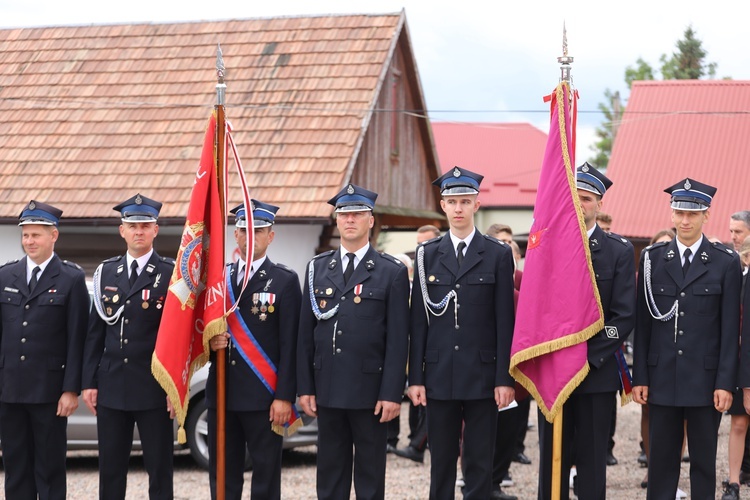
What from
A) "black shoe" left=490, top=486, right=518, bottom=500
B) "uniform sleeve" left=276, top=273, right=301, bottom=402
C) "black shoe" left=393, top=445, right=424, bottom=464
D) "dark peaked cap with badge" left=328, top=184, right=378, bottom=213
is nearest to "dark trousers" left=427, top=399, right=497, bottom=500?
"uniform sleeve" left=276, top=273, right=301, bottom=402

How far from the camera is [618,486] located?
8.19 meters

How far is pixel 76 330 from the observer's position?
6.34 metres

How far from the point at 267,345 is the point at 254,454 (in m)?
0.67

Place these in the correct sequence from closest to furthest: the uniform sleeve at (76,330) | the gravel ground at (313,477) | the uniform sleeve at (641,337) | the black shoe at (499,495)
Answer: the uniform sleeve at (641,337), the uniform sleeve at (76,330), the black shoe at (499,495), the gravel ground at (313,477)

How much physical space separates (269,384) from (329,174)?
7.88m

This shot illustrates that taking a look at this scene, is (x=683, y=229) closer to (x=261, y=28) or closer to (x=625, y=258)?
(x=625, y=258)

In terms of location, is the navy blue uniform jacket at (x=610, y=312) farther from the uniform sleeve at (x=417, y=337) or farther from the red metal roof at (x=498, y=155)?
the red metal roof at (x=498, y=155)

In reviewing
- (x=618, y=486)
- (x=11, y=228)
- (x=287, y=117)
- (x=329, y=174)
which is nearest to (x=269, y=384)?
(x=618, y=486)

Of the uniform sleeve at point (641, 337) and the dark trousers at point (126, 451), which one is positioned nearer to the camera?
the uniform sleeve at point (641, 337)

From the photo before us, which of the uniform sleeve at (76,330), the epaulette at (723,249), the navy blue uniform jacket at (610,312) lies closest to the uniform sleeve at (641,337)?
the navy blue uniform jacket at (610,312)

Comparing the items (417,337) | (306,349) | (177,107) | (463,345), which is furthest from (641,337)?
(177,107)

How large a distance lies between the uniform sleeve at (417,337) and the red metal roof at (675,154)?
49.3 feet

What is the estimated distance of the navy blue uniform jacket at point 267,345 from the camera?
6.12 metres

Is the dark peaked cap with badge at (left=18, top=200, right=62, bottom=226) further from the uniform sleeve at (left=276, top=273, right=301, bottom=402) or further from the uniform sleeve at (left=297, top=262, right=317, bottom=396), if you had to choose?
the uniform sleeve at (left=297, top=262, right=317, bottom=396)
